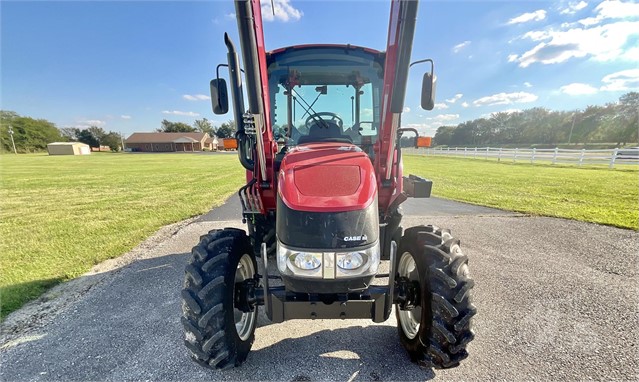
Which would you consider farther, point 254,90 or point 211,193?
point 211,193

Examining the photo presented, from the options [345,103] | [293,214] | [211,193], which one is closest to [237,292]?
[293,214]

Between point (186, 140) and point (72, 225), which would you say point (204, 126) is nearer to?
point (186, 140)

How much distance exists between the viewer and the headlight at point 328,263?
1772mm

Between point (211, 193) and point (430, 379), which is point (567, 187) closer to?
point (430, 379)

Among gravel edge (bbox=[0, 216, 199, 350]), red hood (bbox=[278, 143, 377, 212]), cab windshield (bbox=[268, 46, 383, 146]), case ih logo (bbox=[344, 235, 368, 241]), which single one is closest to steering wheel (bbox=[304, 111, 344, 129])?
cab windshield (bbox=[268, 46, 383, 146])

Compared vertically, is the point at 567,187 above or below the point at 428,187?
below

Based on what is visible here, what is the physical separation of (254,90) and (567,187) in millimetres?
12422

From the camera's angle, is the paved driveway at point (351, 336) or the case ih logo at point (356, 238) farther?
the paved driveway at point (351, 336)

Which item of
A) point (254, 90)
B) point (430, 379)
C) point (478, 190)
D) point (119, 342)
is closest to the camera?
point (254, 90)

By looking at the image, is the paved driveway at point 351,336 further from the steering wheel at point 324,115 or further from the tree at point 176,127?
the tree at point 176,127

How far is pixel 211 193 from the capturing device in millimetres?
10047

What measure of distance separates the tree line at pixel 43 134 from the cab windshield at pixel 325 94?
59.6 meters

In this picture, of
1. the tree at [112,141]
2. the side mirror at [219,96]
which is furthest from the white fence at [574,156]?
the tree at [112,141]

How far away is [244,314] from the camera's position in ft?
7.97
